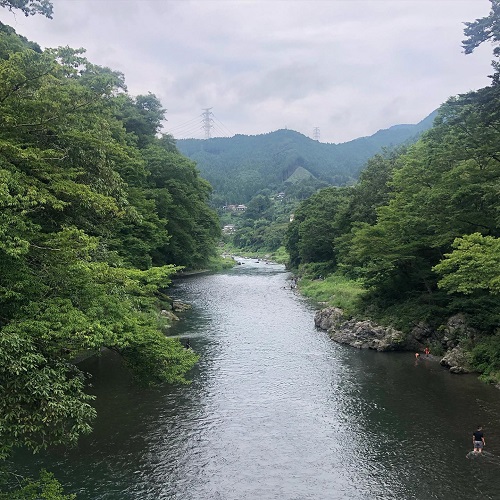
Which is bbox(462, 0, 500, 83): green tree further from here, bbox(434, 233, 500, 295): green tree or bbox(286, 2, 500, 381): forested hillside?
bbox(434, 233, 500, 295): green tree

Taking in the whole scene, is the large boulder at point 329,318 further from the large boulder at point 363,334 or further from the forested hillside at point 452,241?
the forested hillside at point 452,241

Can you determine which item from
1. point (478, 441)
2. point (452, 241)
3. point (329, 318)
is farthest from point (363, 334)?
point (478, 441)

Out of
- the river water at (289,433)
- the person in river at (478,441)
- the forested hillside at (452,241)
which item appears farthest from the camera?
the forested hillside at (452,241)

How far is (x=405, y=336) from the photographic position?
107 feet

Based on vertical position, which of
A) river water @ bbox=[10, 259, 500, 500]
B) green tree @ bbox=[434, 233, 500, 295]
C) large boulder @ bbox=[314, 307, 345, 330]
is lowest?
river water @ bbox=[10, 259, 500, 500]

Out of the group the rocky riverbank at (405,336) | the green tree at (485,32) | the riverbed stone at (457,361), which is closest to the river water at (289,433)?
the riverbed stone at (457,361)

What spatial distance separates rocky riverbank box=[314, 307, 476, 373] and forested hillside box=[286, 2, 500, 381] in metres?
0.29

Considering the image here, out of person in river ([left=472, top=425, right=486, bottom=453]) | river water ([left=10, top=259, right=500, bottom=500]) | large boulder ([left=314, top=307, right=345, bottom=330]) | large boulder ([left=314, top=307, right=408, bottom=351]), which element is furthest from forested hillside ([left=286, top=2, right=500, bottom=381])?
person in river ([left=472, top=425, right=486, bottom=453])

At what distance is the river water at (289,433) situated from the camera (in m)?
15.6

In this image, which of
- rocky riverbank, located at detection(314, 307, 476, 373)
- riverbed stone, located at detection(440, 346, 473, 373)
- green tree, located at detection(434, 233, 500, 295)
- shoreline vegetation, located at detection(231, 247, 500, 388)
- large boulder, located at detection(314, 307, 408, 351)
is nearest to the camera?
green tree, located at detection(434, 233, 500, 295)

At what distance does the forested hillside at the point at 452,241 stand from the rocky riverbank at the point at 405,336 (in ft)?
0.96

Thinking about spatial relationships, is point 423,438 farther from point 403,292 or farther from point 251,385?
point 403,292

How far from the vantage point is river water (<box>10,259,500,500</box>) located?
15609mm

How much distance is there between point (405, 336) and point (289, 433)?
629 inches
